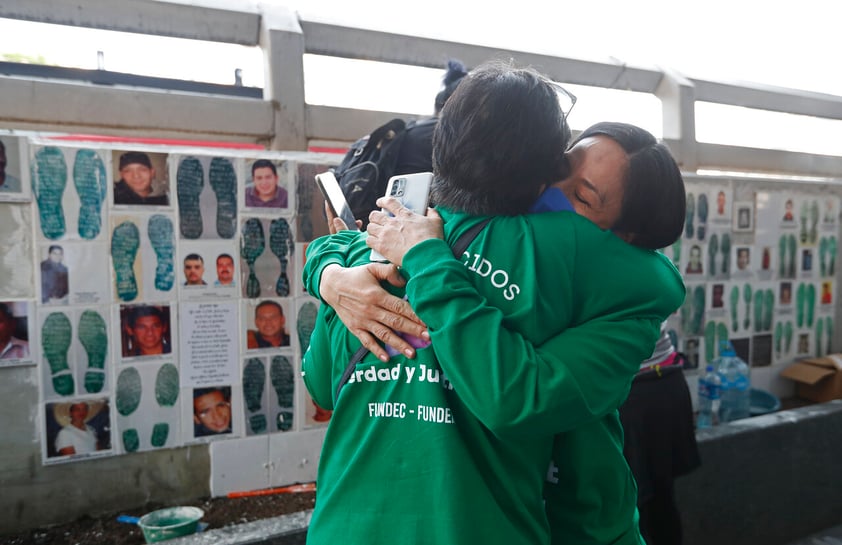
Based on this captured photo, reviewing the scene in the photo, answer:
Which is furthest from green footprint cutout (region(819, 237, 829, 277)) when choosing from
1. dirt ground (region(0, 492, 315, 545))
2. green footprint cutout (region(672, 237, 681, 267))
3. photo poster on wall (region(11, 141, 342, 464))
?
dirt ground (region(0, 492, 315, 545))

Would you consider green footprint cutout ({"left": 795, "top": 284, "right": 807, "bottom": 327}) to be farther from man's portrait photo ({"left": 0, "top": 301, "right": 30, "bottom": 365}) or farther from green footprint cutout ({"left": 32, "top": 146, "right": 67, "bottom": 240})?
man's portrait photo ({"left": 0, "top": 301, "right": 30, "bottom": 365})

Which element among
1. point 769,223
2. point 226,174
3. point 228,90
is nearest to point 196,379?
point 226,174

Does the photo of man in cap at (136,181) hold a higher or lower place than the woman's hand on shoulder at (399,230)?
higher

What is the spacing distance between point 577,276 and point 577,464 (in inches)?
13.8

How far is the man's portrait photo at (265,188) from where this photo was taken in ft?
9.93

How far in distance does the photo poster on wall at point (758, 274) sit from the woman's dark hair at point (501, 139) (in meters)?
3.59

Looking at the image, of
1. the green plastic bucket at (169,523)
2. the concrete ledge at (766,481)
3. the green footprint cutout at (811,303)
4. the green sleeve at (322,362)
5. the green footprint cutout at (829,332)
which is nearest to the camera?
the green sleeve at (322,362)

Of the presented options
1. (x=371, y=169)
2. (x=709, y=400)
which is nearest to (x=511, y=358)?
(x=371, y=169)

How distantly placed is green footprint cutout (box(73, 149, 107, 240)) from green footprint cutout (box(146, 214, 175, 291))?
0.21m

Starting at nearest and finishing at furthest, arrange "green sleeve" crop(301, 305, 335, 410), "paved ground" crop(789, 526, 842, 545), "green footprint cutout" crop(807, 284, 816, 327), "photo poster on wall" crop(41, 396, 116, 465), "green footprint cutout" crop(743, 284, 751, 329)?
"green sleeve" crop(301, 305, 335, 410) < "photo poster on wall" crop(41, 396, 116, 465) < "paved ground" crop(789, 526, 842, 545) < "green footprint cutout" crop(743, 284, 751, 329) < "green footprint cutout" crop(807, 284, 816, 327)

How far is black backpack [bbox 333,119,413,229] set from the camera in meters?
1.78

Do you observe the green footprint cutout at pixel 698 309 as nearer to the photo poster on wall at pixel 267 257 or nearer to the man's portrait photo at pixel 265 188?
the photo poster on wall at pixel 267 257

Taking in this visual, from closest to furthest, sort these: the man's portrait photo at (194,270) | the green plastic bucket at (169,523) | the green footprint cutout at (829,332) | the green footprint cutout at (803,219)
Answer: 1. the green plastic bucket at (169,523)
2. the man's portrait photo at (194,270)
3. the green footprint cutout at (803,219)
4. the green footprint cutout at (829,332)

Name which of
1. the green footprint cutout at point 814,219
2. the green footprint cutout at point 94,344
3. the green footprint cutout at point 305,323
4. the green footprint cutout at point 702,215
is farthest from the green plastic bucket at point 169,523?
the green footprint cutout at point 814,219
